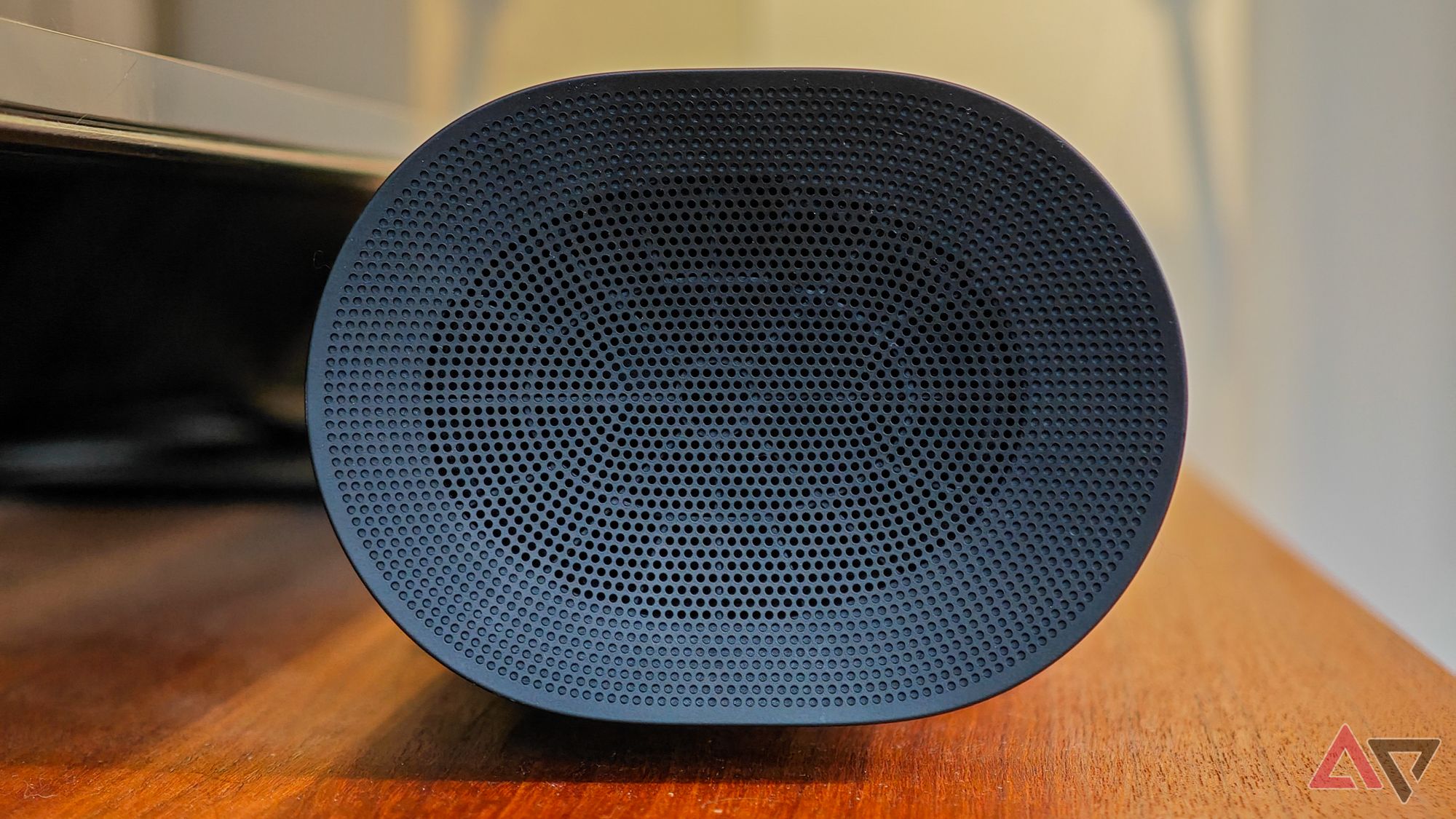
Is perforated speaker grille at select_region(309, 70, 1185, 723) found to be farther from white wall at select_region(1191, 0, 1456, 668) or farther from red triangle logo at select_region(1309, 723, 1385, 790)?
white wall at select_region(1191, 0, 1456, 668)

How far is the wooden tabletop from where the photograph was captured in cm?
38

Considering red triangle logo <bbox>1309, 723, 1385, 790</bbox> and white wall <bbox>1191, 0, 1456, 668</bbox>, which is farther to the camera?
white wall <bbox>1191, 0, 1456, 668</bbox>

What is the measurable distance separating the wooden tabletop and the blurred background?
0.10 meters

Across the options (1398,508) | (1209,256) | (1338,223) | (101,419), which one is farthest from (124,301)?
(1209,256)

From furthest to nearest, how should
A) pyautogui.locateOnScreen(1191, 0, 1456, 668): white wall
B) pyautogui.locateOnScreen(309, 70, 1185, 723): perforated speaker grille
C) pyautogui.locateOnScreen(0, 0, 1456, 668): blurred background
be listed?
pyautogui.locateOnScreen(1191, 0, 1456, 668): white wall → pyautogui.locateOnScreen(0, 0, 1456, 668): blurred background → pyautogui.locateOnScreen(309, 70, 1185, 723): perforated speaker grille

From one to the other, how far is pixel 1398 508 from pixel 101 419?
127cm

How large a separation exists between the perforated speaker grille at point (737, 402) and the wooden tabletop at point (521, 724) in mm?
42

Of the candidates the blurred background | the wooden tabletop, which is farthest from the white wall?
the wooden tabletop

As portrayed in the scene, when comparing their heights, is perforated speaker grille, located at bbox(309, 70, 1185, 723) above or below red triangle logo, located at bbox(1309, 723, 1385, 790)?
above

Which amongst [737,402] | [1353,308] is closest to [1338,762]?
[737,402]

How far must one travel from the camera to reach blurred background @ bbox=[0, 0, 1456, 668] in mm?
486

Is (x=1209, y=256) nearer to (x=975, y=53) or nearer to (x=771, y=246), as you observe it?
(x=975, y=53)

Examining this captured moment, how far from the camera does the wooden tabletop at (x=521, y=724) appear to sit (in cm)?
38

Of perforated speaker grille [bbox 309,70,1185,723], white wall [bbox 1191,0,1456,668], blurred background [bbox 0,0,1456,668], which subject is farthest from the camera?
white wall [bbox 1191,0,1456,668]
